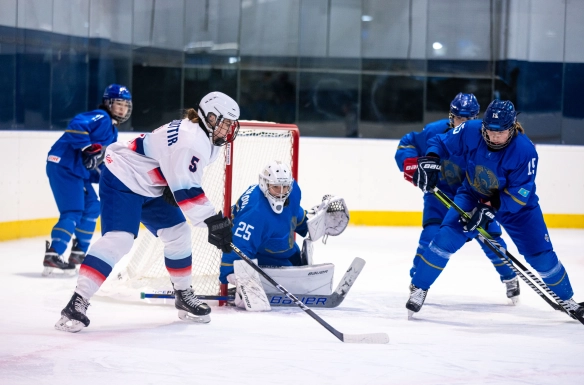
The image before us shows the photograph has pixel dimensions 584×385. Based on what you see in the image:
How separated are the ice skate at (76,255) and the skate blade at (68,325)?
176cm

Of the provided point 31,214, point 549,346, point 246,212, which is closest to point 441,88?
point 31,214

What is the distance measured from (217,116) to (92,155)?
6.11 ft

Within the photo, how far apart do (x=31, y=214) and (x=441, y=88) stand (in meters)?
4.32

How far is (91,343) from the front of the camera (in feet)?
10.3

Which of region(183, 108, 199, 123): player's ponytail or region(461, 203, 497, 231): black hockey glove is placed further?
region(461, 203, 497, 231): black hockey glove

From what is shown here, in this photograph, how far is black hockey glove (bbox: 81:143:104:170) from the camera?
4.95 metres

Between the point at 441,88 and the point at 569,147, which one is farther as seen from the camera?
the point at 441,88

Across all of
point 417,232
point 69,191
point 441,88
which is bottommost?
point 417,232

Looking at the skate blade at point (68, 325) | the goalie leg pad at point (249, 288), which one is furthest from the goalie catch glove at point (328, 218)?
the skate blade at point (68, 325)

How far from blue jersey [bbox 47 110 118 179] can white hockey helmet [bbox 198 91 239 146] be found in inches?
71.8

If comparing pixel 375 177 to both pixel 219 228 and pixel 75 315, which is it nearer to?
pixel 219 228

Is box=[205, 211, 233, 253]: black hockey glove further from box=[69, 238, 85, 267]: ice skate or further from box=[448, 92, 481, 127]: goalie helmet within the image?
box=[69, 238, 85, 267]: ice skate

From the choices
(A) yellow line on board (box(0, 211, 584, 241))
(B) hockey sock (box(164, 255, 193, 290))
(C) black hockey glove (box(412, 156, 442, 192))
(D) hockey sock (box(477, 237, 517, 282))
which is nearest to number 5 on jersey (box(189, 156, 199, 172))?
(B) hockey sock (box(164, 255, 193, 290))

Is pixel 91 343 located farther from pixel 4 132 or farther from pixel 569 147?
pixel 569 147
